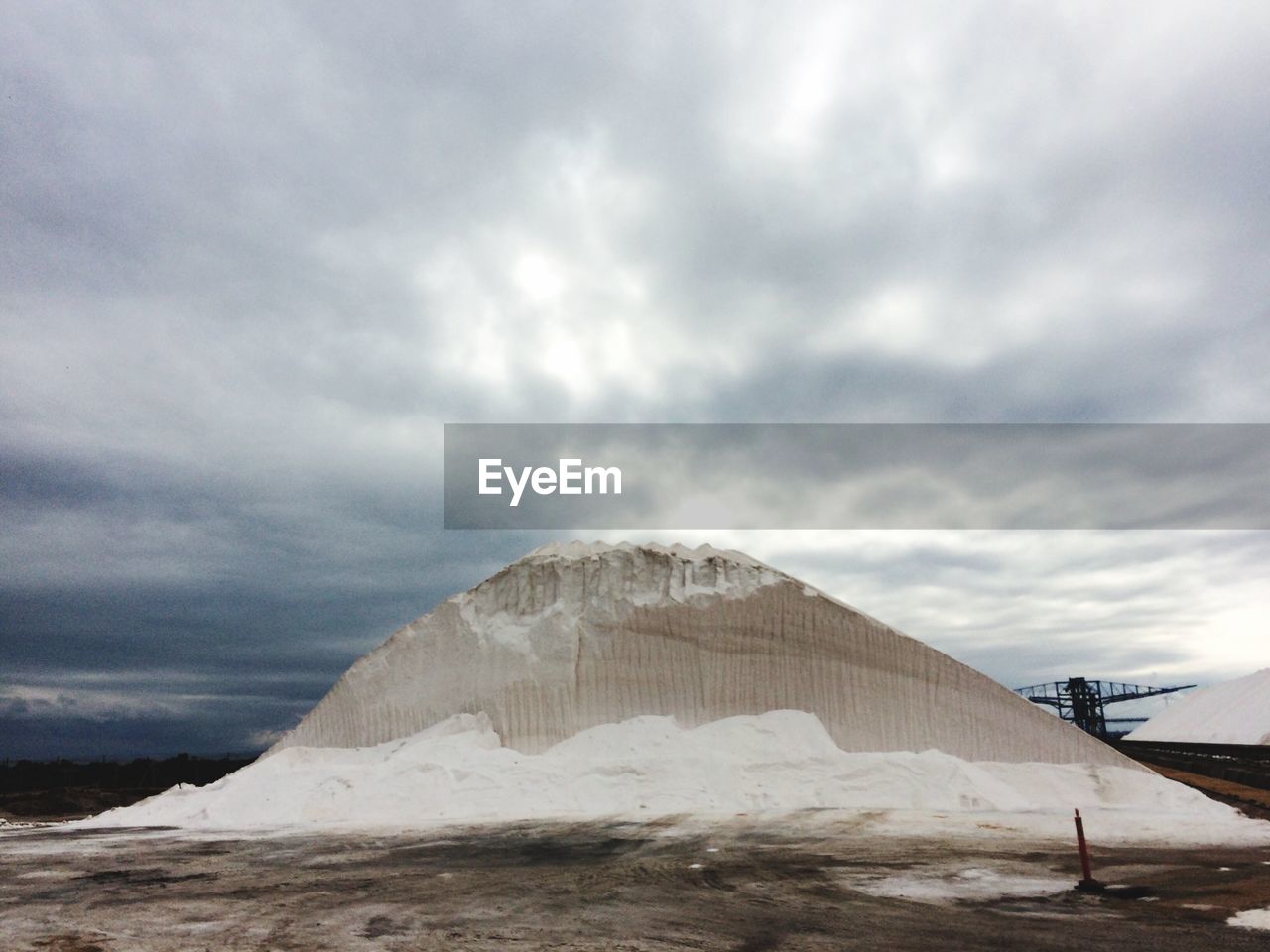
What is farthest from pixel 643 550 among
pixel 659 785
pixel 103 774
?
pixel 103 774

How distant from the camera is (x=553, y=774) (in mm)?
22734

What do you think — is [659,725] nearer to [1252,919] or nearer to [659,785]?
[659,785]

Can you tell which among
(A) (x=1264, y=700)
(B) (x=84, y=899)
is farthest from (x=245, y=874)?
(A) (x=1264, y=700)

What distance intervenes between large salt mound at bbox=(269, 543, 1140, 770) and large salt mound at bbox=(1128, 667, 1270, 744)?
37.3 meters

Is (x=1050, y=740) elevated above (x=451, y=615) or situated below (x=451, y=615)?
below

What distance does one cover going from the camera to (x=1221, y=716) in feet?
191

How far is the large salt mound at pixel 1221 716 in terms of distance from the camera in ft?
173

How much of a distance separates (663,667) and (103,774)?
39.6 m

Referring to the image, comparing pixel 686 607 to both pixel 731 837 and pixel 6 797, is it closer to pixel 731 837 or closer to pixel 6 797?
pixel 731 837

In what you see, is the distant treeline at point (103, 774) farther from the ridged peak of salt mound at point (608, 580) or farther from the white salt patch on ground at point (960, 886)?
the white salt patch on ground at point (960, 886)

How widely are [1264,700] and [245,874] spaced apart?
6301 centimetres

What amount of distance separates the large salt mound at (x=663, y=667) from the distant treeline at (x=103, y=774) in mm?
23007

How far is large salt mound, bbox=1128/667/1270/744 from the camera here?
52659mm

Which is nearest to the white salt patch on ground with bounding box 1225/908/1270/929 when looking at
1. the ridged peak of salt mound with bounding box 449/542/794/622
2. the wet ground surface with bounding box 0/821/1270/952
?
the wet ground surface with bounding box 0/821/1270/952
